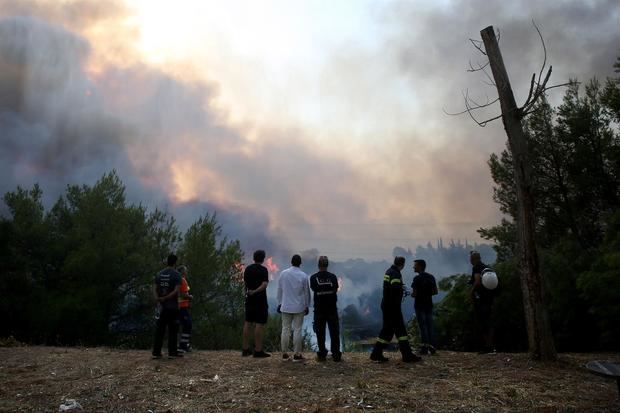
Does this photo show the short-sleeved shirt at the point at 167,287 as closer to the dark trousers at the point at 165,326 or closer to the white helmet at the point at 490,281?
the dark trousers at the point at 165,326

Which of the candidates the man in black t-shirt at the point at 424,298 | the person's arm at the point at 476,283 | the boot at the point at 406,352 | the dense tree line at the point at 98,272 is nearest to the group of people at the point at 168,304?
the boot at the point at 406,352

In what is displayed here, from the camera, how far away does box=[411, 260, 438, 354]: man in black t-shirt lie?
10.1 metres

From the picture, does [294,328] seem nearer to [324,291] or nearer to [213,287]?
[324,291]

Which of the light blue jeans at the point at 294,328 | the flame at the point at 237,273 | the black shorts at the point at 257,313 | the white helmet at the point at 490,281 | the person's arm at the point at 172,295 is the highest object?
the flame at the point at 237,273

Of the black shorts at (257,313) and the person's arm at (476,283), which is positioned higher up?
the person's arm at (476,283)

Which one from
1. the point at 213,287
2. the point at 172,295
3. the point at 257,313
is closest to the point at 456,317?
the point at 257,313

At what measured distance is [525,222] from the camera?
30.9ft

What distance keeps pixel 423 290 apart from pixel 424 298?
187mm

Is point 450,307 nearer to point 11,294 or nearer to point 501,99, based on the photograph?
point 501,99

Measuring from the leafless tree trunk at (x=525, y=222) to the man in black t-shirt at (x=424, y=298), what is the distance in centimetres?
195

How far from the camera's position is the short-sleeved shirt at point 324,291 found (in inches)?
362

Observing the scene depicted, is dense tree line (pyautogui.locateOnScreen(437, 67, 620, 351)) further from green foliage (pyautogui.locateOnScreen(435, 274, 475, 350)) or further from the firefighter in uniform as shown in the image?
the firefighter in uniform

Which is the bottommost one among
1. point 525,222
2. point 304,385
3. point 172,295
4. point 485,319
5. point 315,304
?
point 304,385

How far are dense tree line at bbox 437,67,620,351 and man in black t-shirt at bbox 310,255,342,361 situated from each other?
8.07m
